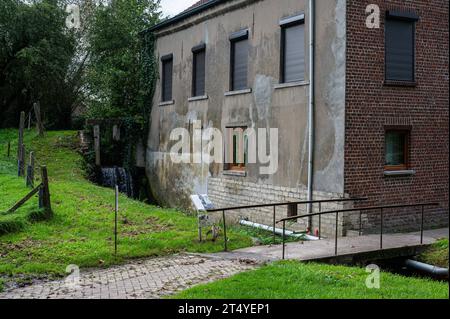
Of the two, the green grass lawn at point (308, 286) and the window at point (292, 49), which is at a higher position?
the window at point (292, 49)

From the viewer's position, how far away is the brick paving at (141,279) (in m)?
8.30

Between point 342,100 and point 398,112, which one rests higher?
point 342,100

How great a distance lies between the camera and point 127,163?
83.6ft

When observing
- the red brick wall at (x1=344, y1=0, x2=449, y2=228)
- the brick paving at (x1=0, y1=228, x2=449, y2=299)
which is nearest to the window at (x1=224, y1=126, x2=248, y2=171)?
Answer: the red brick wall at (x1=344, y1=0, x2=449, y2=228)

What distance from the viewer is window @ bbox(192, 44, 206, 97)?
69.1 ft

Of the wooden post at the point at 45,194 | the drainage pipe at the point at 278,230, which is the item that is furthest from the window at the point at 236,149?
the wooden post at the point at 45,194

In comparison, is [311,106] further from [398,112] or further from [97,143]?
→ [97,143]

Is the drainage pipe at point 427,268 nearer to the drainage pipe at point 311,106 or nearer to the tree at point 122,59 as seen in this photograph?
the drainage pipe at point 311,106

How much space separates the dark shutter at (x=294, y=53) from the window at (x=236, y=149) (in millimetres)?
2684

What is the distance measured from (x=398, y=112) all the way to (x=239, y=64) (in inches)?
231

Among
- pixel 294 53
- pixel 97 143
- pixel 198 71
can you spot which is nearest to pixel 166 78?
pixel 198 71

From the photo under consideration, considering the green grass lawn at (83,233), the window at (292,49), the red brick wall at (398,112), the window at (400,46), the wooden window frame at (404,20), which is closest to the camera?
the green grass lawn at (83,233)

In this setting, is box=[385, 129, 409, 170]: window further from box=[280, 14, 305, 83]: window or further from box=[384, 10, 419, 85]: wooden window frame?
box=[280, 14, 305, 83]: window

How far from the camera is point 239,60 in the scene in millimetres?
18516
